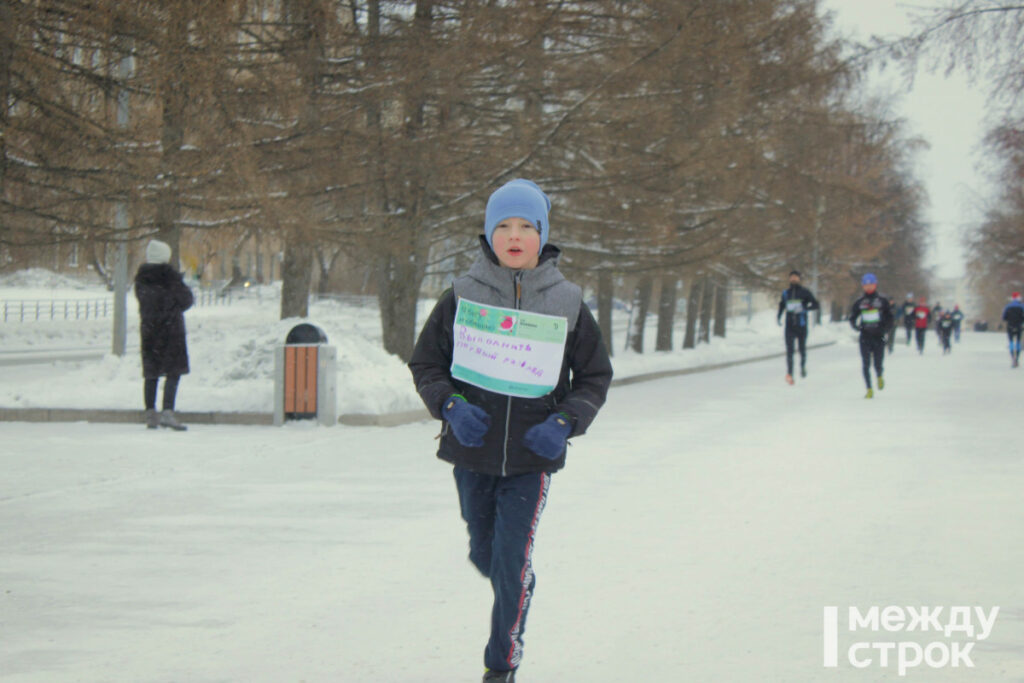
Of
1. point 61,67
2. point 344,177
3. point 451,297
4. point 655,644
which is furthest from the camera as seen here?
point 344,177

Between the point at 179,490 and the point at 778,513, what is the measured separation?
405 centimetres

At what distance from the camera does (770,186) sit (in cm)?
2756

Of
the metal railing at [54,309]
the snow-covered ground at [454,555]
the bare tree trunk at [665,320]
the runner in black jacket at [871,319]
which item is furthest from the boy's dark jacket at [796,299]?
the metal railing at [54,309]

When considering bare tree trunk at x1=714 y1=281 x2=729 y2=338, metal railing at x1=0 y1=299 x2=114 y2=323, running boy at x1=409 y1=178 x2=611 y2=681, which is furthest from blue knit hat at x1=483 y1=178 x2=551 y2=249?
bare tree trunk at x1=714 y1=281 x2=729 y2=338

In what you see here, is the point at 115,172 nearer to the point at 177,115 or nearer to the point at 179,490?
the point at 177,115

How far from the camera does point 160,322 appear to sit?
41.1 feet

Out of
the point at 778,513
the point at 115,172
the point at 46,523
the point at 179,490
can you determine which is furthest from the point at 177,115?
the point at 778,513

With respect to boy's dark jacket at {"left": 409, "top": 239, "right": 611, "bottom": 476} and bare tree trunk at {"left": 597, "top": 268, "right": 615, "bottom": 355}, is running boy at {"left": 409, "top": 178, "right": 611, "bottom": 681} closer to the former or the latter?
boy's dark jacket at {"left": 409, "top": 239, "right": 611, "bottom": 476}

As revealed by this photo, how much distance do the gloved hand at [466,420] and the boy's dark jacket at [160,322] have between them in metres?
8.93

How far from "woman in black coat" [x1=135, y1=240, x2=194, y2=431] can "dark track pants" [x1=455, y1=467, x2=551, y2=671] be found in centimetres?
884

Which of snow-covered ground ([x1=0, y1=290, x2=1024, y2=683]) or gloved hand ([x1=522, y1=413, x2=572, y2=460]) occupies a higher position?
gloved hand ([x1=522, y1=413, x2=572, y2=460])

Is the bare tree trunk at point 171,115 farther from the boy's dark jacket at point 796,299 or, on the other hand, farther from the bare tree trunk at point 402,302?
the boy's dark jacket at point 796,299

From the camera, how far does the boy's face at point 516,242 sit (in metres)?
4.15

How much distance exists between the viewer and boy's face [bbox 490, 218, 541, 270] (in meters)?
4.15
